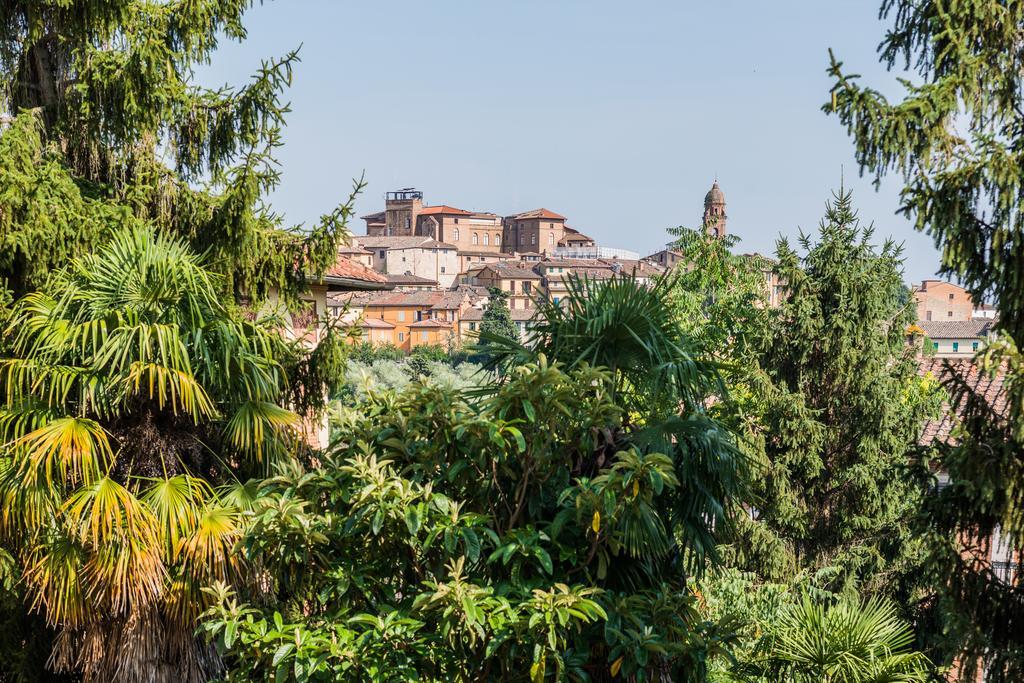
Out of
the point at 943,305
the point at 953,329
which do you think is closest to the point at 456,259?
the point at 943,305

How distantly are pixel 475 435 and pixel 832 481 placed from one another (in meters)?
11.1

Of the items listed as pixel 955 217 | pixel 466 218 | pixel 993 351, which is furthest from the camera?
pixel 466 218

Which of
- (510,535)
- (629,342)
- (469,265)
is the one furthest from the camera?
(469,265)

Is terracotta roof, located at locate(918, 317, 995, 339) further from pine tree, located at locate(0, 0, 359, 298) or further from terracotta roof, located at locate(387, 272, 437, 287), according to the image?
pine tree, located at locate(0, 0, 359, 298)

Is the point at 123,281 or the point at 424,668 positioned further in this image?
the point at 123,281

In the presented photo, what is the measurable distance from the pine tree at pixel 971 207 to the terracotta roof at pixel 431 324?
8765cm

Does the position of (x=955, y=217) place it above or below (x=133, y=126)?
below

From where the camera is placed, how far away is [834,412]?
15625 millimetres

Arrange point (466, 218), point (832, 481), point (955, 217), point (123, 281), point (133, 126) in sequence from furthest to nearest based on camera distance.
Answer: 1. point (466, 218)
2. point (832, 481)
3. point (133, 126)
4. point (123, 281)
5. point (955, 217)

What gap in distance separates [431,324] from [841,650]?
Result: 8769 cm

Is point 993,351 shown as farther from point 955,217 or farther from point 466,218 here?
point 466,218

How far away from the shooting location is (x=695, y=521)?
5707 mm

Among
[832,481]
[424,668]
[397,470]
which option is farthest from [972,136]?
[832,481]

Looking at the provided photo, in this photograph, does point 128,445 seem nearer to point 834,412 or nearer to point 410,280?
point 834,412
